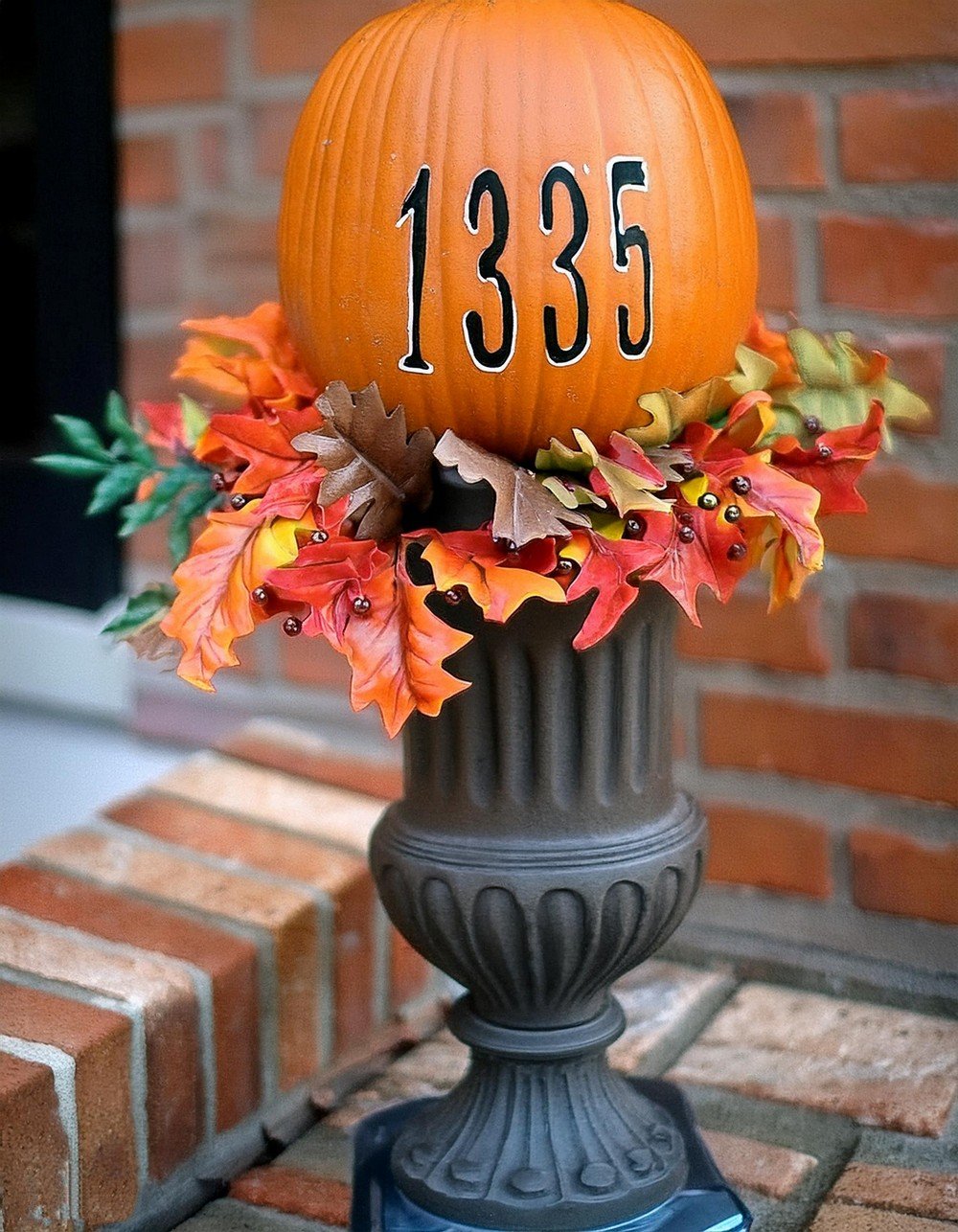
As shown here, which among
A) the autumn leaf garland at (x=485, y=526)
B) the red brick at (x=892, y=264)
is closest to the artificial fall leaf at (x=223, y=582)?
the autumn leaf garland at (x=485, y=526)

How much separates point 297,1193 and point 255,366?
63 cm

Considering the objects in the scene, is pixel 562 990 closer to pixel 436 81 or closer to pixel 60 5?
pixel 436 81

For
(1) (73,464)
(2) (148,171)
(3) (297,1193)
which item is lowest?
(3) (297,1193)

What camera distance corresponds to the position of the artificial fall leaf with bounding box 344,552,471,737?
89cm

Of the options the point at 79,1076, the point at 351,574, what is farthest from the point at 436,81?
the point at 79,1076

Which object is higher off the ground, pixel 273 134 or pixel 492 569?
pixel 273 134

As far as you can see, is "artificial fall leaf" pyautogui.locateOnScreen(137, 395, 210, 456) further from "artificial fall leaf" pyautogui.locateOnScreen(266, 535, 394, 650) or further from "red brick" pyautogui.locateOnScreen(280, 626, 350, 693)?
"red brick" pyautogui.locateOnScreen(280, 626, 350, 693)

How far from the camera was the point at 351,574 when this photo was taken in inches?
35.7

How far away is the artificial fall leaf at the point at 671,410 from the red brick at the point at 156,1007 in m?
0.56

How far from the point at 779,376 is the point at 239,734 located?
788 mm

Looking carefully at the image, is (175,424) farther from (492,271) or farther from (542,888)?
(542,888)

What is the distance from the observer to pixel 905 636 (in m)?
1.41

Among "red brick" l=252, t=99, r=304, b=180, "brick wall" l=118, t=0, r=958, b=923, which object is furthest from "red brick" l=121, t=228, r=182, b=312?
"brick wall" l=118, t=0, r=958, b=923

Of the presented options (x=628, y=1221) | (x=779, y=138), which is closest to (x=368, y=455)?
(x=628, y=1221)
